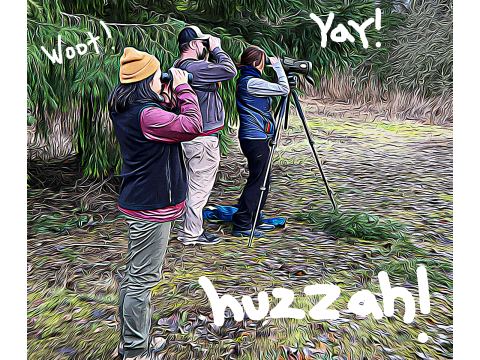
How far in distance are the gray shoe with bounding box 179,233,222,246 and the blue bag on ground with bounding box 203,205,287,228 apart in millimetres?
290

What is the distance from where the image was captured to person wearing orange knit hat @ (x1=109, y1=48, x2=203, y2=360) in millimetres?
2611

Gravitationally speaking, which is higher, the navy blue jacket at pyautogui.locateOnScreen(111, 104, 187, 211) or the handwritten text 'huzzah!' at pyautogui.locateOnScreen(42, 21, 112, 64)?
the handwritten text 'huzzah!' at pyautogui.locateOnScreen(42, 21, 112, 64)

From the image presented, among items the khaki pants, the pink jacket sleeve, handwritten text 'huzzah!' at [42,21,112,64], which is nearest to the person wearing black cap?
the khaki pants

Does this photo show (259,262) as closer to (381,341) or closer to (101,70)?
(381,341)

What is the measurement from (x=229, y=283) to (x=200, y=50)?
1.99 meters

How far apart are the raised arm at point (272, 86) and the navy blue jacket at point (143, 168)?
173 centimetres

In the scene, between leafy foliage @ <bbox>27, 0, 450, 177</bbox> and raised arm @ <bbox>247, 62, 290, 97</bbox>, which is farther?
leafy foliage @ <bbox>27, 0, 450, 177</bbox>

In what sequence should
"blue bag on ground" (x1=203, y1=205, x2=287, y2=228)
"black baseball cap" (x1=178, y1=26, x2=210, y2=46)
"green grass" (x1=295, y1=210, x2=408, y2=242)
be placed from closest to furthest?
"black baseball cap" (x1=178, y1=26, x2=210, y2=46) < "green grass" (x1=295, y1=210, x2=408, y2=242) < "blue bag on ground" (x1=203, y1=205, x2=287, y2=228)

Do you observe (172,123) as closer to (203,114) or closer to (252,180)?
(203,114)

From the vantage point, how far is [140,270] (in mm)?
2717

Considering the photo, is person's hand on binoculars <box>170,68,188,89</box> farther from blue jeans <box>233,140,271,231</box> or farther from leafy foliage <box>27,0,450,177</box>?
leafy foliage <box>27,0,450,177</box>

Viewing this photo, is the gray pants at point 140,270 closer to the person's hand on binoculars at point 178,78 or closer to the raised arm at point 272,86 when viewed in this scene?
the person's hand on binoculars at point 178,78

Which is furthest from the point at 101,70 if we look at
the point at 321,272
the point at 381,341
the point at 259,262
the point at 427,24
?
the point at 427,24

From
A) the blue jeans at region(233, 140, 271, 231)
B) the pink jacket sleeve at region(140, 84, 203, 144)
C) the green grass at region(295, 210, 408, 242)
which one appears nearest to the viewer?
the pink jacket sleeve at region(140, 84, 203, 144)
